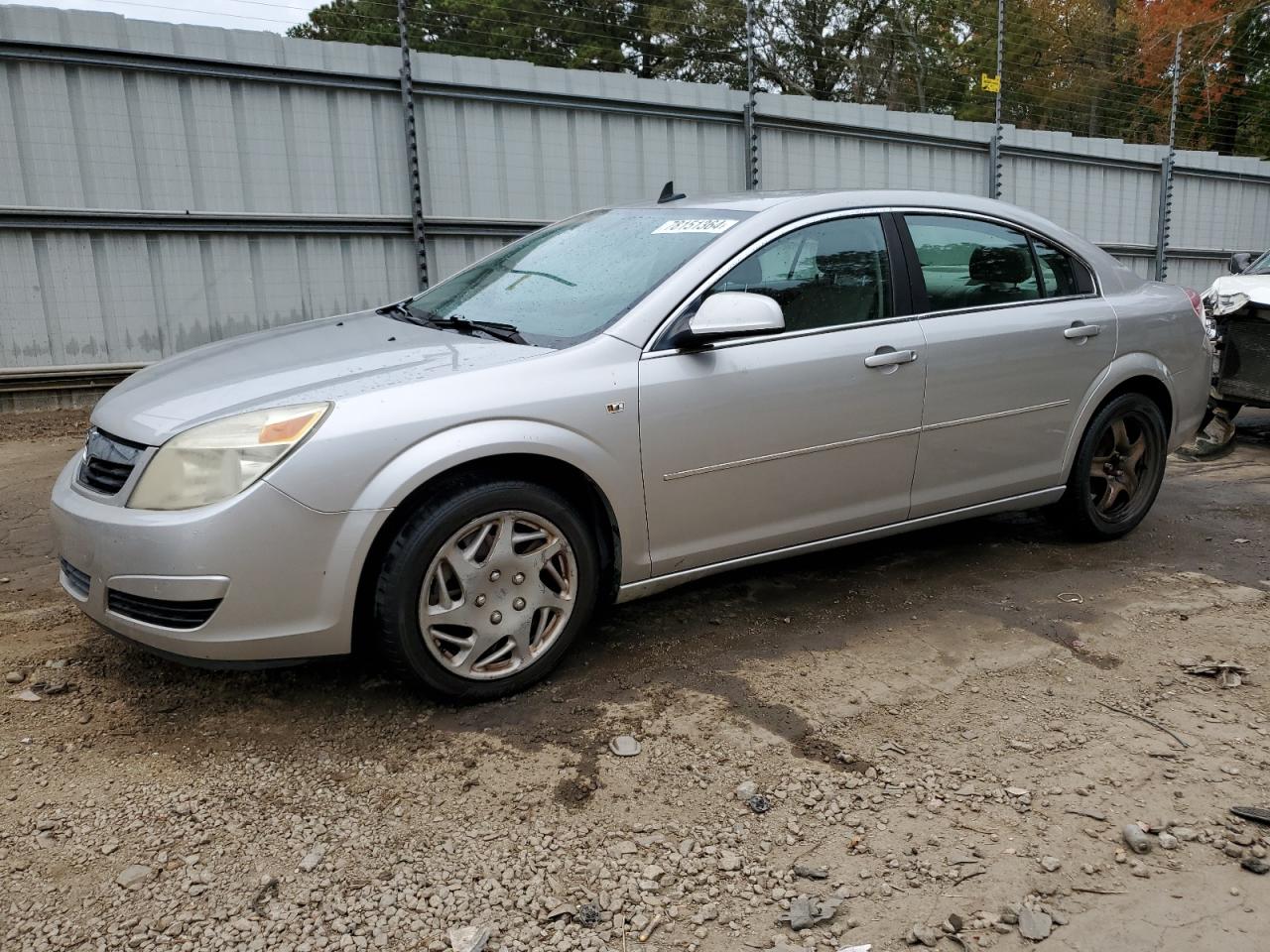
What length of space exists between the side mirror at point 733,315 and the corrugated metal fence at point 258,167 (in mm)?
5773

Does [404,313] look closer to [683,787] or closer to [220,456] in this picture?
[220,456]

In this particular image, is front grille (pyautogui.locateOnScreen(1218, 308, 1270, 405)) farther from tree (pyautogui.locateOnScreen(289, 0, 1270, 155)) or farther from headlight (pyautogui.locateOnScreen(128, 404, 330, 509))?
headlight (pyautogui.locateOnScreen(128, 404, 330, 509))

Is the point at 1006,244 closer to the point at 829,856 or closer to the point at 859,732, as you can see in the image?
the point at 859,732

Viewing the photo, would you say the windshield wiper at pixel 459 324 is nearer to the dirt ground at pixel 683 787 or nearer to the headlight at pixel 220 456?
the headlight at pixel 220 456

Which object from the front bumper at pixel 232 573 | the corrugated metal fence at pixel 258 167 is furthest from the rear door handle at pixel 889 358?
the corrugated metal fence at pixel 258 167

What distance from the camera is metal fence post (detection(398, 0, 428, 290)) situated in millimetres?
8391

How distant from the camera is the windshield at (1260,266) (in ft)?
25.4

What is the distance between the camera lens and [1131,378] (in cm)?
472

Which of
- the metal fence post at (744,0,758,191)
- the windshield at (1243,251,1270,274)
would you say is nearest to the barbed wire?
the metal fence post at (744,0,758,191)

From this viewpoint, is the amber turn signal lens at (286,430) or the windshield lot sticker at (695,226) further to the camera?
the windshield lot sticker at (695,226)

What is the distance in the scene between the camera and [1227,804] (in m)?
2.72

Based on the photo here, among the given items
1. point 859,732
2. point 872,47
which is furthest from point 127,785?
point 872,47

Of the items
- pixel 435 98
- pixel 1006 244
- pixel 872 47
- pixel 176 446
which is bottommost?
pixel 176 446

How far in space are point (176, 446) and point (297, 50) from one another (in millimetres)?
6242
